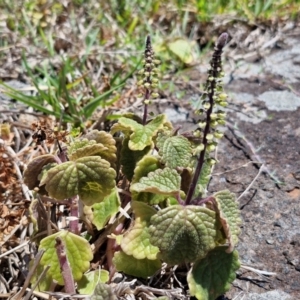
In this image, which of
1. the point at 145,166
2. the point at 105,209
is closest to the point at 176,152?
the point at 145,166

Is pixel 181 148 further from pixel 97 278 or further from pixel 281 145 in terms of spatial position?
pixel 281 145

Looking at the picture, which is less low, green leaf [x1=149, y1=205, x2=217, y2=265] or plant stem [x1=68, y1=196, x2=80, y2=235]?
green leaf [x1=149, y1=205, x2=217, y2=265]

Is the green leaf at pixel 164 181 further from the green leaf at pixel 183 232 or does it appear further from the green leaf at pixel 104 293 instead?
the green leaf at pixel 104 293

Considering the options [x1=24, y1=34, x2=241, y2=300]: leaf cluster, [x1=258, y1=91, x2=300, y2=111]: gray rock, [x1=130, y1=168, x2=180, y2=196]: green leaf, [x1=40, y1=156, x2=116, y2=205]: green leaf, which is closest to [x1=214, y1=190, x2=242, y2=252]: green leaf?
[x1=24, y1=34, x2=241, y2=300]: leaf cluster

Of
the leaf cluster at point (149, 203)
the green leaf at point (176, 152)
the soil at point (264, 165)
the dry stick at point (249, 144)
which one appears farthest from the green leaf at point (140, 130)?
the dry stick at point (249, 144)

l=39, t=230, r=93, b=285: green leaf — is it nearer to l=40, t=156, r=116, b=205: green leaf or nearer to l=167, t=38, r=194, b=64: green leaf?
l=40, t=156, r=116, b=205: green leaf

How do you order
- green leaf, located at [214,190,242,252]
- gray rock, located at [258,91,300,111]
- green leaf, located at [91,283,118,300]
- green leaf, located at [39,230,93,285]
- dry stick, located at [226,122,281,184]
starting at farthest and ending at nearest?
1. gray rock, located at [258,91,300,111]
2. dry stick, located at [226,122,281,184]
3. green leaf, located at [39,230,93,285]
4. green leaf, located at [214,190,242,252]
5. green leaf, located at [91,283,118,300]
